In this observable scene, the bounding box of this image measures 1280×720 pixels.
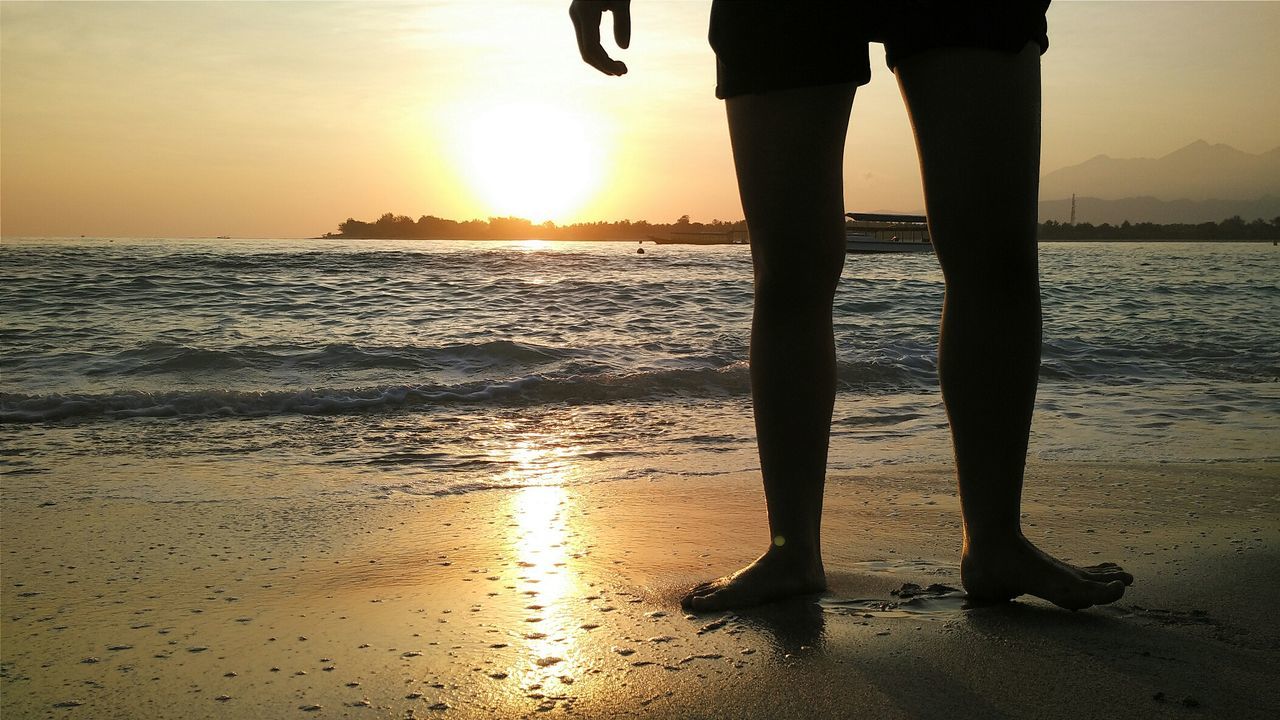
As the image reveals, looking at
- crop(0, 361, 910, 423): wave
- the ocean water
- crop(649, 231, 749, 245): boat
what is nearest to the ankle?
the ocean water

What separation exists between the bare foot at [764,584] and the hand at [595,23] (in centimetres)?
83

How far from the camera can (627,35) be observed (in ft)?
4.61

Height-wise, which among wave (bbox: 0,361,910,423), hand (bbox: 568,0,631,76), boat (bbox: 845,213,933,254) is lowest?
wave (bbox: 0,361,910,423)

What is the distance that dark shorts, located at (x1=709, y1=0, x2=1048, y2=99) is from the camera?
121cm

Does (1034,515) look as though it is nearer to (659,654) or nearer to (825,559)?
(825,559)

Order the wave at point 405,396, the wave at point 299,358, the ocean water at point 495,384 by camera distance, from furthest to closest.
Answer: the wave at point 299,358 < the wave at point 405,396 < the ocean water at point 495,384

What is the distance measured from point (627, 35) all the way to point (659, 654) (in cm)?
92

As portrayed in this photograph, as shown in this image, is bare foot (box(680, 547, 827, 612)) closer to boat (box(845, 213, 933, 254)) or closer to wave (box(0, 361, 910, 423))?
wave (box(0, 361, 910, 423))

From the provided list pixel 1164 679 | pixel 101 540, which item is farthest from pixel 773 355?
pixel 101 540

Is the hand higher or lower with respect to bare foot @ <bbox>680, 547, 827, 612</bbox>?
higher

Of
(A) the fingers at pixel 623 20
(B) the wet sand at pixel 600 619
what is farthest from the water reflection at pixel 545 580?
(A) the fingers at pixel 623 20

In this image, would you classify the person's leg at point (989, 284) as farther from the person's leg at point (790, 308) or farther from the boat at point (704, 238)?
the boat at point (704, 238)

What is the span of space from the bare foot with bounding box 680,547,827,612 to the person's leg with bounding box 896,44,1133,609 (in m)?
0.23

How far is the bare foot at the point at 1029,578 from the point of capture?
129 cm
